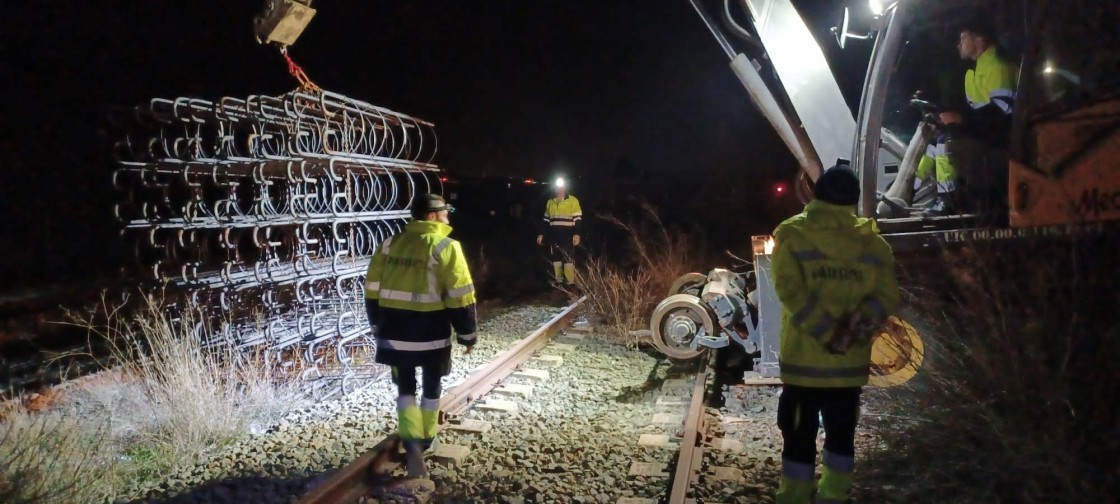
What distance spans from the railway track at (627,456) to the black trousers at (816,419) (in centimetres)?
80

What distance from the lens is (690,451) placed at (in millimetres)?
4816

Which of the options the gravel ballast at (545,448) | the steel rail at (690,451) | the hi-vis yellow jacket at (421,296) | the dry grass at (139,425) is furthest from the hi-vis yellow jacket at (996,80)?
the dry grass at (139,425)

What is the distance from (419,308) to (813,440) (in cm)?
250

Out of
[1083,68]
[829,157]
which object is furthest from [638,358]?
[1083,68]

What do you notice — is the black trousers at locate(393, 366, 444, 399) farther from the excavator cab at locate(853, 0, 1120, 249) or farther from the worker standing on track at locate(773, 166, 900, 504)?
the excavator cab at locate(853, 0, 1120, 249)

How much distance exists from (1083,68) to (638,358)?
5.07m

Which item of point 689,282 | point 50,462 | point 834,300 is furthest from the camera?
point 689,282

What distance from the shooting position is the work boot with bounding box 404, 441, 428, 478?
15.2ft

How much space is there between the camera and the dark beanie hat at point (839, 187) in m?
3.57

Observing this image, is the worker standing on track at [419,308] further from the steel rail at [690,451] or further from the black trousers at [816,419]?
the black trousers at [816,419]

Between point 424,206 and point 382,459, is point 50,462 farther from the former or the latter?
point 424,206

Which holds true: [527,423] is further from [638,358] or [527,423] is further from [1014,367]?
[1014,367]

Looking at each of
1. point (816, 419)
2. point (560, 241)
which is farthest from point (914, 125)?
point (560, 241)

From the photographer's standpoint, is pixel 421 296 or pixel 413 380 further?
pixel 413 380
